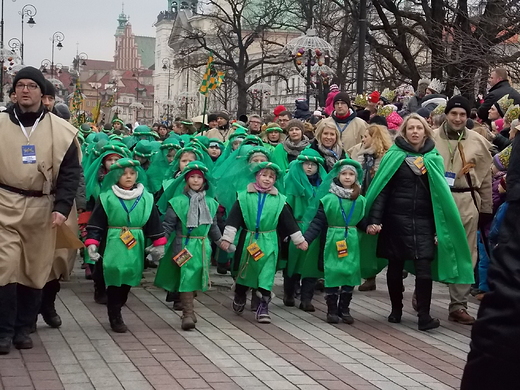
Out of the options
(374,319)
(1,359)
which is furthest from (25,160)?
(374,319)

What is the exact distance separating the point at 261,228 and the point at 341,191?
795 millimetres

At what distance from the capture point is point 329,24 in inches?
1235

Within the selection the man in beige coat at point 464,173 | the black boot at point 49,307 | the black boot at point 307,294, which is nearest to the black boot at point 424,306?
the man in beige coat at point 464,173

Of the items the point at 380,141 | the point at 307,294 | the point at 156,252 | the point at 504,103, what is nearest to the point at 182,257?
the point at 156,252

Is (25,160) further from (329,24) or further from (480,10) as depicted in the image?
(329,24)

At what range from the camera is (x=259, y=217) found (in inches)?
344

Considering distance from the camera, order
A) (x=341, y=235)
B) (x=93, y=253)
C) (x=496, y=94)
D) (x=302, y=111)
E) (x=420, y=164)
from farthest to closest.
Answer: (x=302, y=111) → (x=496, y=94) → (x=341, y=235) → (x=420, y=164) → (x=93, y=253)

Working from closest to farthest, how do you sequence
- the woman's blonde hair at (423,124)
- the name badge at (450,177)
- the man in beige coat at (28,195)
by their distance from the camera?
the man in beige coat at (28,195) < the woman's blonde hair at (423,124) < the name badge at (450,177)

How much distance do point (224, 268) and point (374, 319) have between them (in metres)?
3.14

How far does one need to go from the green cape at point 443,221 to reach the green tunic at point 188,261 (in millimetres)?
1531

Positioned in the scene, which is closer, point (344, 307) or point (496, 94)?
point (344, 307)

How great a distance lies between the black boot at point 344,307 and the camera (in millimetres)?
8820

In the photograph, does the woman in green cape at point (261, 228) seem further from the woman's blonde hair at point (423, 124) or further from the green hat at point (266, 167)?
the woman's blonde hair at point (423, 124)

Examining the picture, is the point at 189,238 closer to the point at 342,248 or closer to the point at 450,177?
the point at 342,248
